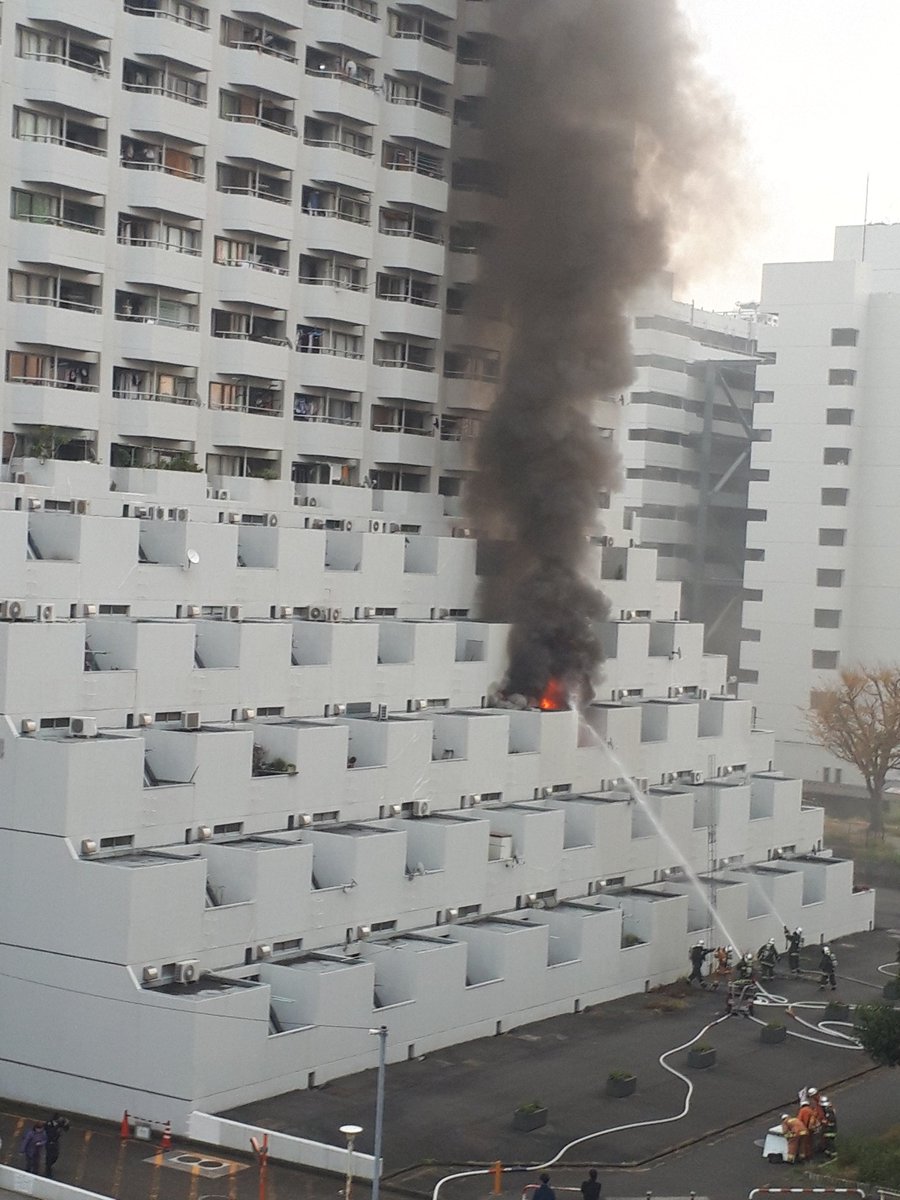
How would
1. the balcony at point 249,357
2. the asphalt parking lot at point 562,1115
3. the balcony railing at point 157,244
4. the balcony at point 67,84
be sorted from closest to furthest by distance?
the asphalt parking lot at point 562,1115, the balcony at point 67,84, the balcony railing at point 157,244, the balcony at point 249,357

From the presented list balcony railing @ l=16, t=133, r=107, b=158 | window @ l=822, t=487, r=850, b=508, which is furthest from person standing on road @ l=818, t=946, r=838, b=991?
window @ l=822, t=487, r=850, b=508

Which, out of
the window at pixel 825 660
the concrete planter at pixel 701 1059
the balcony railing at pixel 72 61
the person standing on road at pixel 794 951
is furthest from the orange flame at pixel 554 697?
the window at pixel 825 660

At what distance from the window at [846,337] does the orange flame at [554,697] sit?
38.6m

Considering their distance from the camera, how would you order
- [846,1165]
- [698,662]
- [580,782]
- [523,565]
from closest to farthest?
[846,1165] < [580,782] < [523,565] < [698,662]

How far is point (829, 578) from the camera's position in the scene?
89.4 meters

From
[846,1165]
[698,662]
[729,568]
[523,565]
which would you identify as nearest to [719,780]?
[698,662]

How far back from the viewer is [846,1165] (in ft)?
119

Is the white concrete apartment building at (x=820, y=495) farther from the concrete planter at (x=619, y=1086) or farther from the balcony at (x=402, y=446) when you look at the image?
the concrete planter at (x=619, y=1086)

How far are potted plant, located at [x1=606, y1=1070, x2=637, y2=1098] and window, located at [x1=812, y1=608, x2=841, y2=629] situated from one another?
167 ft

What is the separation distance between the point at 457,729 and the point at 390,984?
923 cm

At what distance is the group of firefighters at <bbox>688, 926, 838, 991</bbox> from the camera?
52.4 meters

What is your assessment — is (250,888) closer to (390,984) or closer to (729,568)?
(390,984)

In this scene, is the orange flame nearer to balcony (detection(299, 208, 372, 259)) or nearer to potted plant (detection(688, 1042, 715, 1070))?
potted plant (detection(688, 1042, 715, 1070))

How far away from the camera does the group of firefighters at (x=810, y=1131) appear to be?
3706 centimetres
